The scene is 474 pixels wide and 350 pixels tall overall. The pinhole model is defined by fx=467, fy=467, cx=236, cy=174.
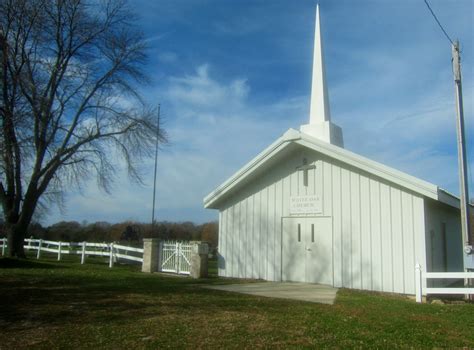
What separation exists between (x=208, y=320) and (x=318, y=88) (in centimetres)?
1223

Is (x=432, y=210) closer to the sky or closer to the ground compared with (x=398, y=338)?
closer to the sky

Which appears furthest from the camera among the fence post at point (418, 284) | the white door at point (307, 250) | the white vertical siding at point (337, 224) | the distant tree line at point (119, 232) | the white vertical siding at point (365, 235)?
the distant tree line at point (119, 232)

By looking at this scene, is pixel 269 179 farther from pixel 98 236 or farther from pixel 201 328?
pixel 98 236

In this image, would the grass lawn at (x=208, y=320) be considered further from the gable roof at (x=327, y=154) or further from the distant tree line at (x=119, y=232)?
the distant tree line at (x=119, y=232)

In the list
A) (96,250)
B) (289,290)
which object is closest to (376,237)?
(289,290)

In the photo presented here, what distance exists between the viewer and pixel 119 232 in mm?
44469

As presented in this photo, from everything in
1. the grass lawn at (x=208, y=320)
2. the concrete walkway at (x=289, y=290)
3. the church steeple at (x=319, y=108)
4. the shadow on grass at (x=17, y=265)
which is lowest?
the grass lawn at (x=208, y=320)

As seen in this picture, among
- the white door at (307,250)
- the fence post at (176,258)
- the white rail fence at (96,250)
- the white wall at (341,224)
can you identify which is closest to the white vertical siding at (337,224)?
the white wall at (341,224)

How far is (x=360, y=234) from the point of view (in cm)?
1392

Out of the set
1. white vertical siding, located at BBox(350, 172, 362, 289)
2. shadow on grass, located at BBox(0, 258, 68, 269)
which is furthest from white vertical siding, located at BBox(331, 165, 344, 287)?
shadow on grass, located at BBox(0, 258, 68, 269)

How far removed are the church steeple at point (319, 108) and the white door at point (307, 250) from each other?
3266 millimetres

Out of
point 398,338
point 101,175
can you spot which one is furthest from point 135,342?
point 101,175

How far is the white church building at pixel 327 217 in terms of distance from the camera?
43.0 ft

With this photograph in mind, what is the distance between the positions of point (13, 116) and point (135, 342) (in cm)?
1016
